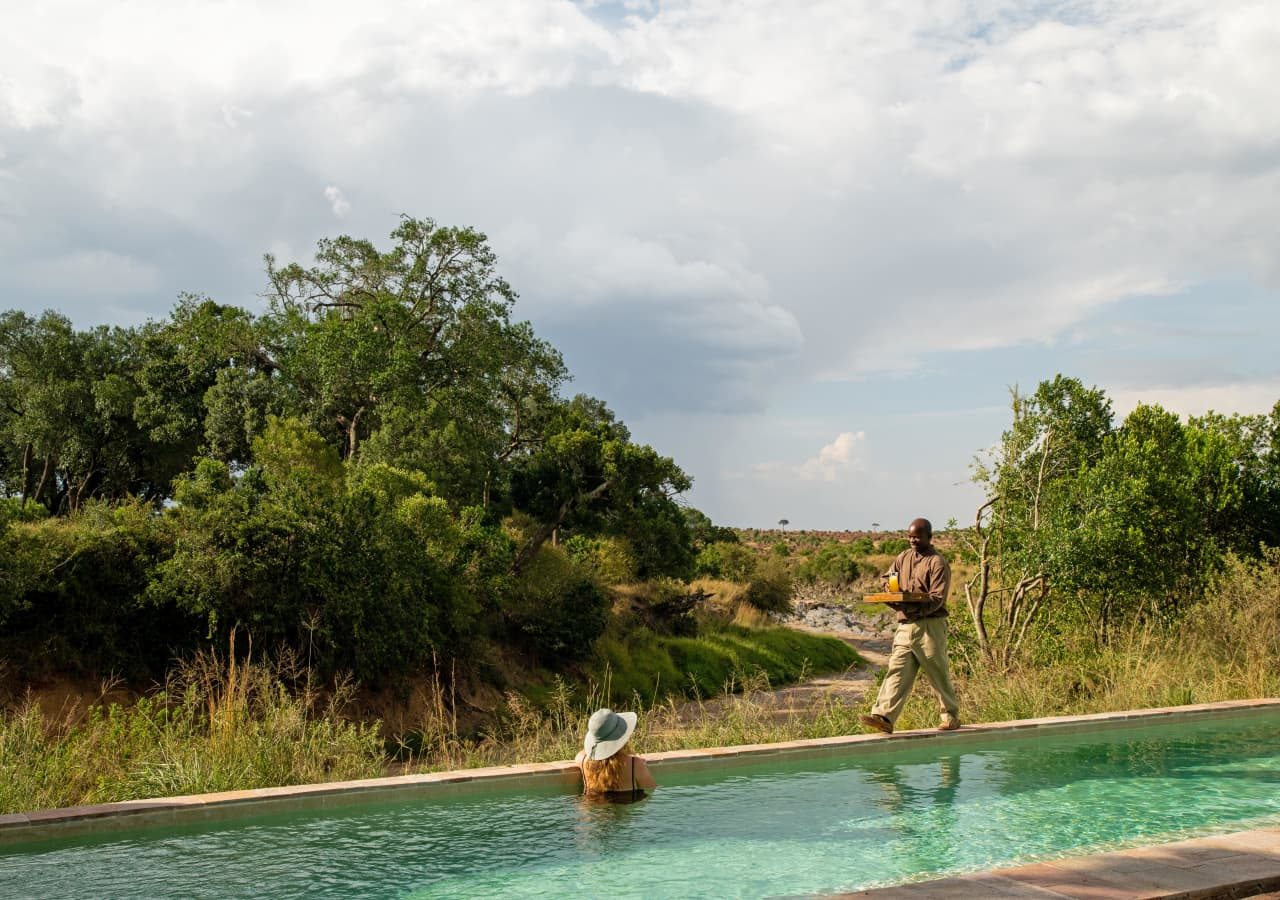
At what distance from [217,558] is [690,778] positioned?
11058mm

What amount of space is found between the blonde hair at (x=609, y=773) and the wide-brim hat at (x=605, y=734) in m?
0.05

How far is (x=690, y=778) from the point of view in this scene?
22.6 feet

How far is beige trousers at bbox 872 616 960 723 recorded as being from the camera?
320 inches

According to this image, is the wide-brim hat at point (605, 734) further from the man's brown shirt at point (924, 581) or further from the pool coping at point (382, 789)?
the man's brown shirt at point (924, 581)

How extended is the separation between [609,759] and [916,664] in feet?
10.6

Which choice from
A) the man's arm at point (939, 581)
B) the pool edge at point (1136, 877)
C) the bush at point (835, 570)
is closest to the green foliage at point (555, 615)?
the man's arm at point (939, 581)

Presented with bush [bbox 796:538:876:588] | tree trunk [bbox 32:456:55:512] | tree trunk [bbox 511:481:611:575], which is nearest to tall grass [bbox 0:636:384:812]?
tree trunk [bbox 511:481:611:575]

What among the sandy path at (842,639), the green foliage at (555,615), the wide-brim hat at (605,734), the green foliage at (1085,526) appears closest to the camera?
the wide-brim hat at (605,734)

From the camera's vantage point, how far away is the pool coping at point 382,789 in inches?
214

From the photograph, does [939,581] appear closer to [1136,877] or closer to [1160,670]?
[1136,877]

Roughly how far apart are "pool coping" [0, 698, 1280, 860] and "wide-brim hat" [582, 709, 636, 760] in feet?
2.36

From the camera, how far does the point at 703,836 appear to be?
5.34 m

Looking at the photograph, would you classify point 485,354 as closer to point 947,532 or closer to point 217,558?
point 217,558

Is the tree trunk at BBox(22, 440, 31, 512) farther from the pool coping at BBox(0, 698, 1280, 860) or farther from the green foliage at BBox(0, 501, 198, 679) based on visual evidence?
the pool coping at BBox(0, 698, 1280, 860)
